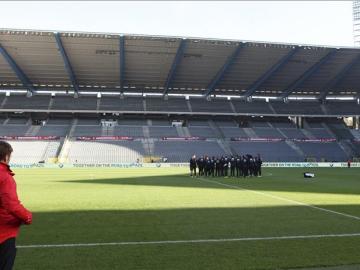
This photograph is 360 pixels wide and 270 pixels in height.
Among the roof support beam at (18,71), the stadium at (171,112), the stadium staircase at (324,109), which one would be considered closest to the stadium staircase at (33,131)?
the stadium at (171,112)

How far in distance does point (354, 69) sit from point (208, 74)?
1975 cm

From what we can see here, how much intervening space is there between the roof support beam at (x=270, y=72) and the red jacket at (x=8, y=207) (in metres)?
52.0

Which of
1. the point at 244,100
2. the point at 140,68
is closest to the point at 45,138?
the point at 140,68

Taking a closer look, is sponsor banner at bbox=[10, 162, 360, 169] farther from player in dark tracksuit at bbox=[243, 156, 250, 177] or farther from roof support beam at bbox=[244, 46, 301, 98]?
player in dark tracksuit at bbox=[243, 156, 250, 177]

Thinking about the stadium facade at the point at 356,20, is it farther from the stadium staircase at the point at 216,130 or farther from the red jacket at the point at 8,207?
the red jacket at the point at 8,207

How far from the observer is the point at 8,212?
4.36 metres

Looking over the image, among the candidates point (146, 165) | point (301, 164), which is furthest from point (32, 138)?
point (301, 164)

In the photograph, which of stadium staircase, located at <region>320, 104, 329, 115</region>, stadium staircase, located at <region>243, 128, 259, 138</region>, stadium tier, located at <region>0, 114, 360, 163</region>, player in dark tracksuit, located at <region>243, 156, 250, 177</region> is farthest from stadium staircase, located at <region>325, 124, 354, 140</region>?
player in dark tracksuit, located at <region>243, 156, 250, 177</region>

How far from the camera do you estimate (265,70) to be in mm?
58531

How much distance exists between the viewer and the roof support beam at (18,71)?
5081 cm

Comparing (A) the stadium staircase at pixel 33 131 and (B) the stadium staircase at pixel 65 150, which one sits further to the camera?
(A) the stadium staircase at pixel 33 131

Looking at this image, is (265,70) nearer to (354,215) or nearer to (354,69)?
(354,69)

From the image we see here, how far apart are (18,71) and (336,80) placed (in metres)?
43.3

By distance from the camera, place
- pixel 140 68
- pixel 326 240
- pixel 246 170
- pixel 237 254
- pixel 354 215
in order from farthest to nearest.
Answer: pixel 140 68 → pixel 246 170 → pixel 354 215 → pixel 326 240 → pixel 237 254
